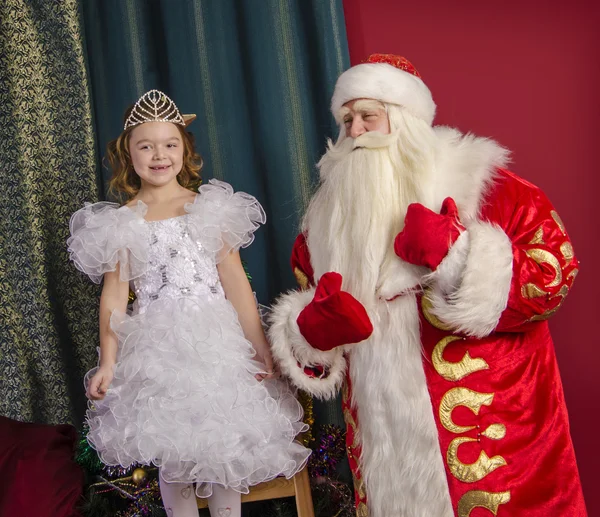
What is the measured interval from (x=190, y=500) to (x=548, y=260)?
131 cm

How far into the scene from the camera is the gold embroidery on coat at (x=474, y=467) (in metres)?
1.96

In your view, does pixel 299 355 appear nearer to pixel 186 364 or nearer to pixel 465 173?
pixel 186 364

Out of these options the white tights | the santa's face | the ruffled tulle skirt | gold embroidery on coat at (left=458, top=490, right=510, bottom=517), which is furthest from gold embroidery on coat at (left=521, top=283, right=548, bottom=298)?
the white tights

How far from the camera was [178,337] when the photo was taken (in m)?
2.18

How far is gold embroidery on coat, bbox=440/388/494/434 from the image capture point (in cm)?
201

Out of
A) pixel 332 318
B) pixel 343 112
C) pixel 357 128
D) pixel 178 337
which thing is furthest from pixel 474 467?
pixel 343 112

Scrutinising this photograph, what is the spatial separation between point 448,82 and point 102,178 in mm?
1494

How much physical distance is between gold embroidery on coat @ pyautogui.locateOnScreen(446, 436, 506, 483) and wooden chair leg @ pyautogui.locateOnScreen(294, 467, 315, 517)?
59cm

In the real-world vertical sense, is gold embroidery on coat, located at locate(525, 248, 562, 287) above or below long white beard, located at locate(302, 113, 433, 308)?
below

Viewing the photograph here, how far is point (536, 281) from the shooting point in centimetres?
194

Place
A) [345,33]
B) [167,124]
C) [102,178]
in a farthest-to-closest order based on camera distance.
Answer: [102,178] → [345,33] → [167,124]

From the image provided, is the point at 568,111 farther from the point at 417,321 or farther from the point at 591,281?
the point at 417,321

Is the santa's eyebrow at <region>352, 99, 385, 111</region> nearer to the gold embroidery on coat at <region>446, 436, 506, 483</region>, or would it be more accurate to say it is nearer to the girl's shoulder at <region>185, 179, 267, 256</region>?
the girl's shoulder at <region>185, 179, 267, 256</region>

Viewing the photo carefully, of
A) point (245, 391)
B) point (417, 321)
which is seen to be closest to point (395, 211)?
point (417, 321)
